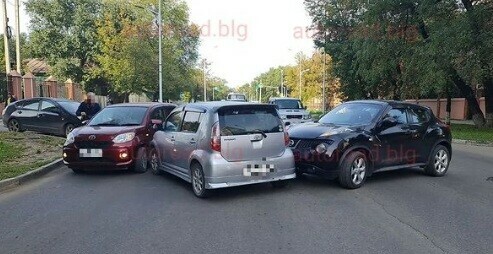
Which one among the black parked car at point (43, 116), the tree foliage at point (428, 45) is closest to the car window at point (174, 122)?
the black parked car at point (43, 116)

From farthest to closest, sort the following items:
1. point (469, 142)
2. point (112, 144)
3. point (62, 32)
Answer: point (62, 32) → point (469, 142) → point (112, 144)

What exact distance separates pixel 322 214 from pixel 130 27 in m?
39.4

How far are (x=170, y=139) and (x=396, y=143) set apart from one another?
444 centimetres

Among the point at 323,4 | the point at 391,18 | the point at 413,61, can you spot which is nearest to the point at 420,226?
the point at 413,61

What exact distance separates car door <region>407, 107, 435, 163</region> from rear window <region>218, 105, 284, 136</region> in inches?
123

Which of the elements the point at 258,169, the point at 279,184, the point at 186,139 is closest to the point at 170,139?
the point at 186,139

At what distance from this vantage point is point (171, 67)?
38.8 metres

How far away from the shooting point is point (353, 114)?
8414 millimetres

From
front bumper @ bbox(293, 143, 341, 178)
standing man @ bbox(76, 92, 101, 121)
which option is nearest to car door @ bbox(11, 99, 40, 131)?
standing man @ bbox(76, 92, 101, 121)

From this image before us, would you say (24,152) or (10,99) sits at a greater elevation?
(10,99)

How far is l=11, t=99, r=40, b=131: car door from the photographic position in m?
15.5

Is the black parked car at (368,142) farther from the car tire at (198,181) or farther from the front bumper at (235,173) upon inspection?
the car tire at (198,181)

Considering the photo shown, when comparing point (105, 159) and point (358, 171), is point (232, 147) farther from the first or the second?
point (105, 159)

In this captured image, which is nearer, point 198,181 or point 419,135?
point 198,181
